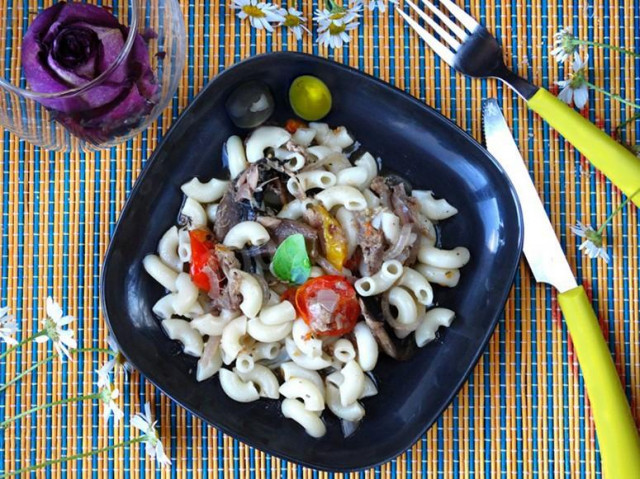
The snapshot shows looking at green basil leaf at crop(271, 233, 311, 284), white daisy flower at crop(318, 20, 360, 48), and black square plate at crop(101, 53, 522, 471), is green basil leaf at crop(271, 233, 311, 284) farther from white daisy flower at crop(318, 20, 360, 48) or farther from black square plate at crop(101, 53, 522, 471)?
white daisy flower at crop(318, 20, 360, 48)

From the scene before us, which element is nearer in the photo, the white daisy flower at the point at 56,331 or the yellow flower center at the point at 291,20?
the white daisy flower at the point at 56,331

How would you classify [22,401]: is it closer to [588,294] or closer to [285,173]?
[285,173]

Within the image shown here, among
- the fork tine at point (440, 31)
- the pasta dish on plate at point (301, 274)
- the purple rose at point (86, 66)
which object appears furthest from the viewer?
the fork tine at point (440, 31)

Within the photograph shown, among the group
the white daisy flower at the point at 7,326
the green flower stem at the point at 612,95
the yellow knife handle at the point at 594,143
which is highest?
the green flower stem at the point at 612,95

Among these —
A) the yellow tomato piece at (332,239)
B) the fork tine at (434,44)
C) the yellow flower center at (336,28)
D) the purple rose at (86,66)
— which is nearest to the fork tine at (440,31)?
the fork tine at (434,44)

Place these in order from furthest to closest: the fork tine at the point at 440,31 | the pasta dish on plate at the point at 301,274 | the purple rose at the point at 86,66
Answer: the fork tine at the point at 440,31, the pasta dish on plate at the point at 301,274, the purple rose at the point at 86,66

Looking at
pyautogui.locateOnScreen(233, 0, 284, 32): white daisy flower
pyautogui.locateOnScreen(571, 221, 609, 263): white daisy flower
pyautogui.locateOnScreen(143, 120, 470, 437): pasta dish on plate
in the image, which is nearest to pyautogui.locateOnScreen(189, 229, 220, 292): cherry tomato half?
pyautogui.locateOnScreen(143, 120, 470, 437): pasta dish on plate

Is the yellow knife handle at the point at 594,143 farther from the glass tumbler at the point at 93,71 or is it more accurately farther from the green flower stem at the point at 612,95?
the glass tumbler at the point at 93,71

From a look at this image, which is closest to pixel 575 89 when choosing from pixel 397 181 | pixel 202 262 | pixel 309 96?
pixel 397 181

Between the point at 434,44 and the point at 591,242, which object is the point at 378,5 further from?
the point at 591,242

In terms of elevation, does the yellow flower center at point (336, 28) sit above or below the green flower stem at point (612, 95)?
above
